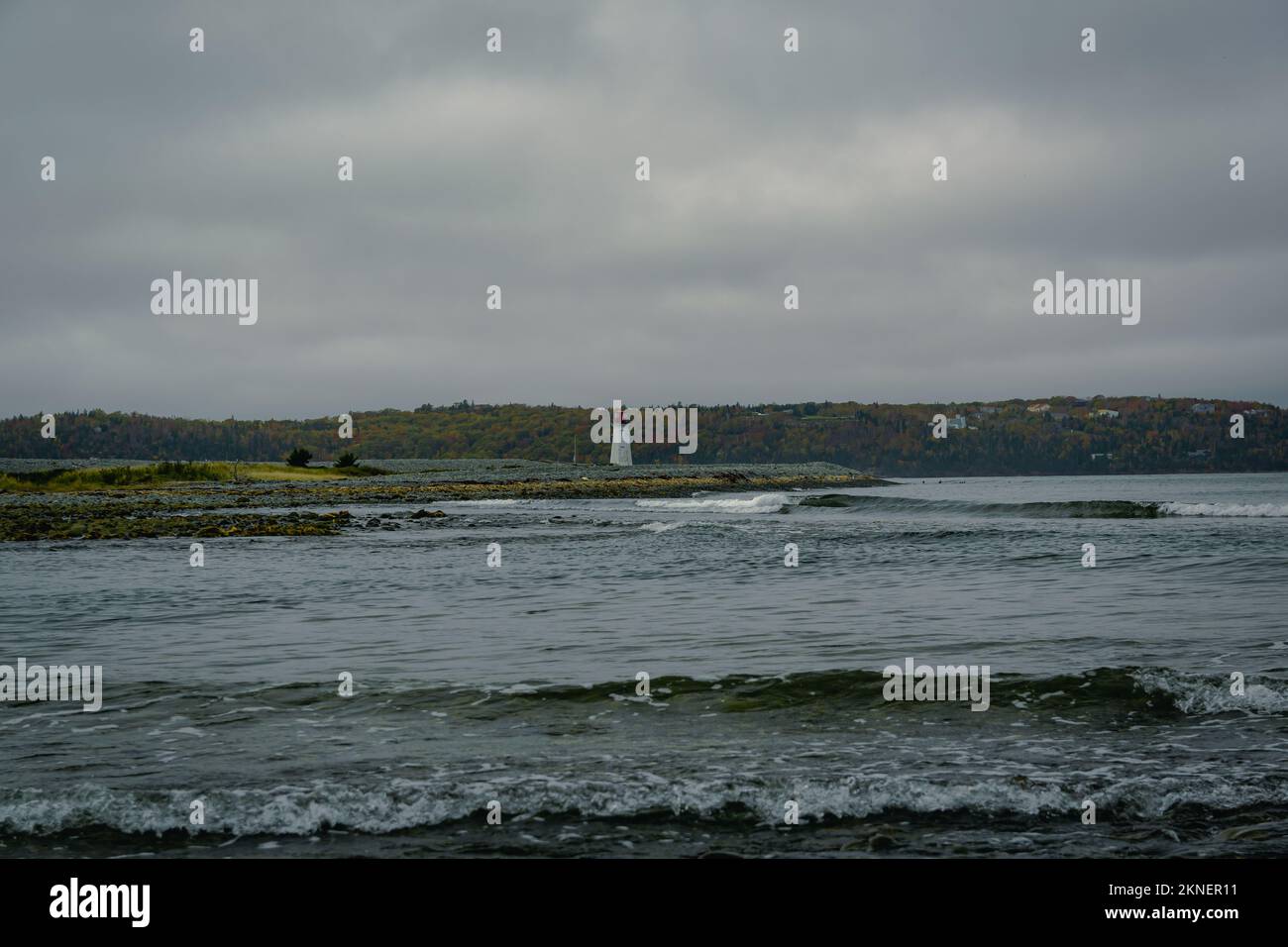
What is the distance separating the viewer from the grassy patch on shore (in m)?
74.6

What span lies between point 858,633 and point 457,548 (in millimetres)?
17809

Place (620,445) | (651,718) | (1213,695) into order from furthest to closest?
1. (620,445)
2. (1213,695)
3. (651,718)

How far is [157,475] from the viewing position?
3479 inches

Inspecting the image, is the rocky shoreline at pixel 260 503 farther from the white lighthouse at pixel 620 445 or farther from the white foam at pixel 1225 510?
the white lighthouse at pixel 620 445

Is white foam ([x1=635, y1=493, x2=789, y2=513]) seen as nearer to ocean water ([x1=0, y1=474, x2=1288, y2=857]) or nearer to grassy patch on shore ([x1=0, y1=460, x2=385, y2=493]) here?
ocean water ([x1=0, y1=474, x2=1288, y2=857])

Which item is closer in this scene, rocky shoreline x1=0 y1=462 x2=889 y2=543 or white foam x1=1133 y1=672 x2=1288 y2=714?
white foam x1=1133 y1=672 x2=1288 y2=714

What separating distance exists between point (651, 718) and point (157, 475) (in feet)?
293

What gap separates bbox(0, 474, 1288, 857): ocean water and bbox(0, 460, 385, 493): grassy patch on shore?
200ft

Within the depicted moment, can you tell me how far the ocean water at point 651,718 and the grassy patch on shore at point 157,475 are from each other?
2395 inches
